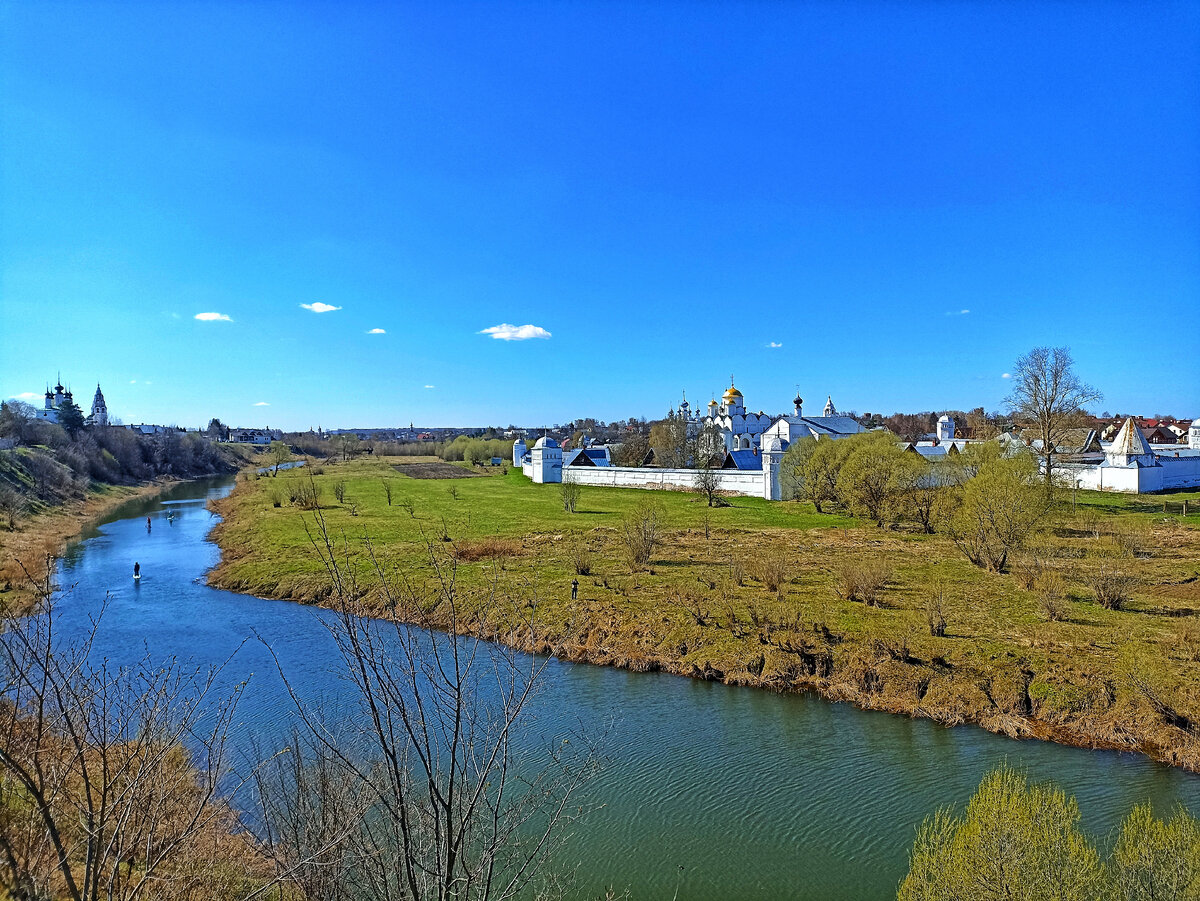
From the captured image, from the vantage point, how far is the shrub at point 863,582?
17250mm

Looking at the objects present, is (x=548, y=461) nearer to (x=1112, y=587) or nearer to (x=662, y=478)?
(x=662, y=478)

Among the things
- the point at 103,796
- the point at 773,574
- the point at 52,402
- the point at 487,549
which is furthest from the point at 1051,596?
the point at 52,402

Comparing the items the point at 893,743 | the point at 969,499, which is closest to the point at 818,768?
the point at 893,743

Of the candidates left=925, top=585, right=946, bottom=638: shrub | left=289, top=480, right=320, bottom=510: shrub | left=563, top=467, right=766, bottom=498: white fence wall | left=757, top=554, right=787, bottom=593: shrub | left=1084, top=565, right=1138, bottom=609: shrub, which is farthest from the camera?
left=563, top=467, right=766, bottom=498: white fence wall

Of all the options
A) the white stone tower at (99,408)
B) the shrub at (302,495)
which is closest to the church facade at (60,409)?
the white stone tower at (99,408)

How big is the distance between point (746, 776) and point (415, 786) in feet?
18.2

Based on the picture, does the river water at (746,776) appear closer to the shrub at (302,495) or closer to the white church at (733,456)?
the shrub at (302,495)

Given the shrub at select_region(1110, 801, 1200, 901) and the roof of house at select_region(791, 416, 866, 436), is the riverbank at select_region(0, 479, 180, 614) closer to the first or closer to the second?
the shrub at select_region(1110, 801, 1200, 901)

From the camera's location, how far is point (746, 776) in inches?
421

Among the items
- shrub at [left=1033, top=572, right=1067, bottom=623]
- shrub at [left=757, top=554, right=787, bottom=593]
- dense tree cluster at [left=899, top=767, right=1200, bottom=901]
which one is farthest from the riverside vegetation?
shrub at [left=1033, top=572, right=1067, bottom=623]

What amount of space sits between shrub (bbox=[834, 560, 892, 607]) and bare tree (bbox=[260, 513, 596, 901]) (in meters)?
8.51

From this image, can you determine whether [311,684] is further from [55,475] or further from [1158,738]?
[55,475]

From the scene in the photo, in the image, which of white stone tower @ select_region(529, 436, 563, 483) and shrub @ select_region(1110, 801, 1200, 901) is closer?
shrub @ select_region(1110, 801, 1200, 901)

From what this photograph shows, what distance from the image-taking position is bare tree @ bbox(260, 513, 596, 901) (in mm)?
3330
